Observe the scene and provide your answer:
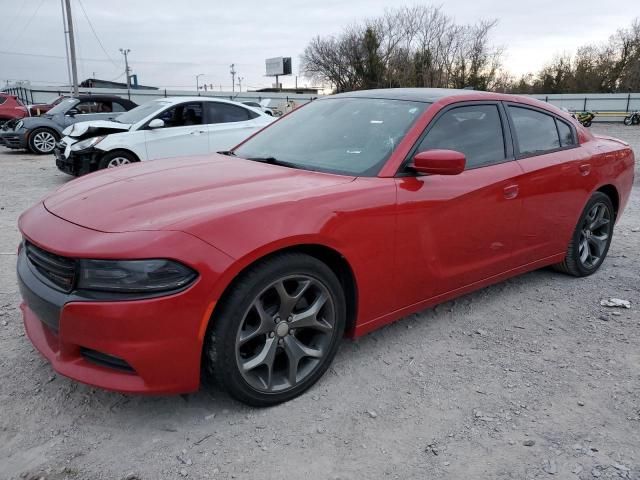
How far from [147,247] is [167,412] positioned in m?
0.90

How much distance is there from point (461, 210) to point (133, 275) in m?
1.94

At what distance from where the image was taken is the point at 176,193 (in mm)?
2533

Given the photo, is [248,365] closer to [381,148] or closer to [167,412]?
[167,412]

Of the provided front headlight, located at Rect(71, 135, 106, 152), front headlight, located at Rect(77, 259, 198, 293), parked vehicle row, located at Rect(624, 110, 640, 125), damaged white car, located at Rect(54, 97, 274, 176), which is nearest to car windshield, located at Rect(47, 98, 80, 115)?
damaged white car, located at Rect(54, 97, 274, 176)

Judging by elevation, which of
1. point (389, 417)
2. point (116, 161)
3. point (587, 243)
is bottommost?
point (389, 417)

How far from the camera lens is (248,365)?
238 cm

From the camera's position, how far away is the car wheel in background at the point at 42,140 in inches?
517

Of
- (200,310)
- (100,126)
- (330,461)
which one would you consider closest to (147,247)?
(200,310)

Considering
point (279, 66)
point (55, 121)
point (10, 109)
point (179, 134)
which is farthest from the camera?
point (279, 66)

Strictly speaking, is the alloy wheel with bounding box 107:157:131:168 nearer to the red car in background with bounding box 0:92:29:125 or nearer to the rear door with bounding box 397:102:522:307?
the rear door with bounding box 397:102:522:307

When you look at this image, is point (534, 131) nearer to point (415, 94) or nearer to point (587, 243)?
point (415, 94)

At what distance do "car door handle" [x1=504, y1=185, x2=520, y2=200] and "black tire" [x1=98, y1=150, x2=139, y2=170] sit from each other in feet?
21.4

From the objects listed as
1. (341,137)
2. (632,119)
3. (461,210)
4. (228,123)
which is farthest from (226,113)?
(632,119)

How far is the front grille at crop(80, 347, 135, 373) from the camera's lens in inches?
85.1
